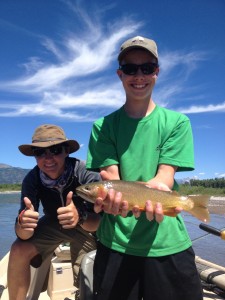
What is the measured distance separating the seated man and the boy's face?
1.80 metres

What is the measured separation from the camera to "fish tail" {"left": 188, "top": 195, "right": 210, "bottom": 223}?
3.19 m

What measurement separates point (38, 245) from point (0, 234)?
17957mm

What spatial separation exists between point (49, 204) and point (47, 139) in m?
0.94

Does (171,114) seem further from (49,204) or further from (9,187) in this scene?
(9,187)

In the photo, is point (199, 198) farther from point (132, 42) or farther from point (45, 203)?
point (45, 203)

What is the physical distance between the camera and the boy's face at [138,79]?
3.35 metres

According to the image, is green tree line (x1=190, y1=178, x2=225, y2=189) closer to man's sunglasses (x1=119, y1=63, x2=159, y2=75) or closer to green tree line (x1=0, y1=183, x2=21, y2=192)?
green tree line (x1=0, y1=183, x2=21, y2=192)

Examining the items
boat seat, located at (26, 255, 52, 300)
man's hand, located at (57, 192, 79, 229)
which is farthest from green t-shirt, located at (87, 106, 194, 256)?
boat seat, located at (26, 255, 52, 300)

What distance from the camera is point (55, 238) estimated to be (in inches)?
201

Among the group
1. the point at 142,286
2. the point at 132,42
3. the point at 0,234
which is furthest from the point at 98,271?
the point at 0,234

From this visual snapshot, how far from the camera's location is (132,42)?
331cm

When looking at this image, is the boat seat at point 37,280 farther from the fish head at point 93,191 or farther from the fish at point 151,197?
the fish at point 151,197

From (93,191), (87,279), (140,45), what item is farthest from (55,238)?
(140,45)

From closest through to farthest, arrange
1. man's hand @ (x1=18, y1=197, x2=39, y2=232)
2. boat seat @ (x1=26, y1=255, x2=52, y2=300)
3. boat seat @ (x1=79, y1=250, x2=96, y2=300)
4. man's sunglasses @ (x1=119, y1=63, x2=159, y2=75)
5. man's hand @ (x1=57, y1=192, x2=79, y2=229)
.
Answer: man's sunglasses @ (x1=119, y1=63, x2=159, y2=75) → boat seat @ (x1=79, y1=250, x2=96, y2=300) → man's hand @ (x1=57, y1=192, x2=79, y2=229) → man's hand @ (x1=18, y1=197, x2=39, y2=232) → boat seat @ (x1=26, y1=255, x2=52, y2=300)
